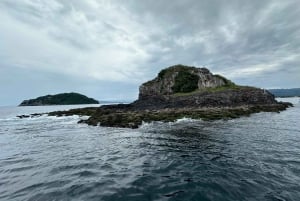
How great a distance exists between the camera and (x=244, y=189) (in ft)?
35.4

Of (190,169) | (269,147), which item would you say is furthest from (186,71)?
(190,169)

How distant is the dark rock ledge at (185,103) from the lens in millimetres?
44141

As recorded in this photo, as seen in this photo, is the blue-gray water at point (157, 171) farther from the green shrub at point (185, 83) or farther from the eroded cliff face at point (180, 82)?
the eroded cliff face at point (180, 82)

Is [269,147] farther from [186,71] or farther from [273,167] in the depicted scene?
[186,71]

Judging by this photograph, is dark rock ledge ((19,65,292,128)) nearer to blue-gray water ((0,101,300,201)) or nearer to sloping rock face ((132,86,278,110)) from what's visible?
sloping rock face ((132,86,278,110))

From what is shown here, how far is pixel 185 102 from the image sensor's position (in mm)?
69875

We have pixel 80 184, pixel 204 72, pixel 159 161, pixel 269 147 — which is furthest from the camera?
pixel 204 72

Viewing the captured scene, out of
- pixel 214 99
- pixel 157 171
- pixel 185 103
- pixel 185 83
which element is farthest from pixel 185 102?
pixel 157 171

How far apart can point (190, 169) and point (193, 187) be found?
2.88 m

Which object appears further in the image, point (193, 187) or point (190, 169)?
point (190, 169)

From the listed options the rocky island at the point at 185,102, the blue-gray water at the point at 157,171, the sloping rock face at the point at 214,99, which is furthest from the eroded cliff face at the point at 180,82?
the blue-gray water at the point at 157,171

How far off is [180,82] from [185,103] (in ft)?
83.1

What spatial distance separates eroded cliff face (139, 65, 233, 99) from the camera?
91250 millimetres

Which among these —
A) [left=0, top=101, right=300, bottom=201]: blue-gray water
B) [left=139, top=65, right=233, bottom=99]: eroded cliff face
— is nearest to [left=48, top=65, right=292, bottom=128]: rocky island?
[left=139, top=65, right=233, bottom=99]: eroded cliff face
